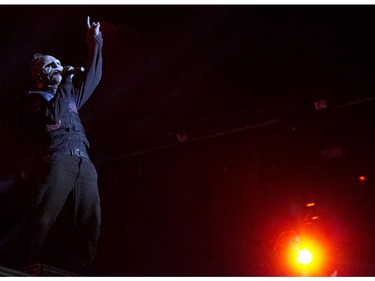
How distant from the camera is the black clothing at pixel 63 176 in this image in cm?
190

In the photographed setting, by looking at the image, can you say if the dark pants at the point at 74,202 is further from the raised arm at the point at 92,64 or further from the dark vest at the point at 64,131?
the raised arm at the point at 92,64

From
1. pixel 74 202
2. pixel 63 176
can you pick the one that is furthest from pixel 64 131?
pixel 74 202

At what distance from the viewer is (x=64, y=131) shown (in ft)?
6.88

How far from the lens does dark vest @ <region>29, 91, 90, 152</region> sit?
206cm

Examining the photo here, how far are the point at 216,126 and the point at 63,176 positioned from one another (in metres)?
2.87

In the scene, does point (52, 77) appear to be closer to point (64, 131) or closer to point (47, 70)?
point (47, 70)

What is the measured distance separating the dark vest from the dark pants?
60 millimetres

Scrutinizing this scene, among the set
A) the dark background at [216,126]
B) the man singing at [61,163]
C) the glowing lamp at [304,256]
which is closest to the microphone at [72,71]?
the man singing at [61,163]

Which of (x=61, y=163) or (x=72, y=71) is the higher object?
(x=72, y=71)

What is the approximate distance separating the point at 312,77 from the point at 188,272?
A: 7.21 feet

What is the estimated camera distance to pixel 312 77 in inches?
167

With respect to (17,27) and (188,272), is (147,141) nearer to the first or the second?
(188,272)

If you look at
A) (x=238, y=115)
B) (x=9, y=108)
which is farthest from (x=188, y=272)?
(x=9, y=108)

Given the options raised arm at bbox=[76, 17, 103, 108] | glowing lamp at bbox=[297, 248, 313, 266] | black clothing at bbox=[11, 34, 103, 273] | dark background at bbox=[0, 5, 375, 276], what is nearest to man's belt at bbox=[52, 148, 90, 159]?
black clothing at bbox=[11, 34, 103, 273]
